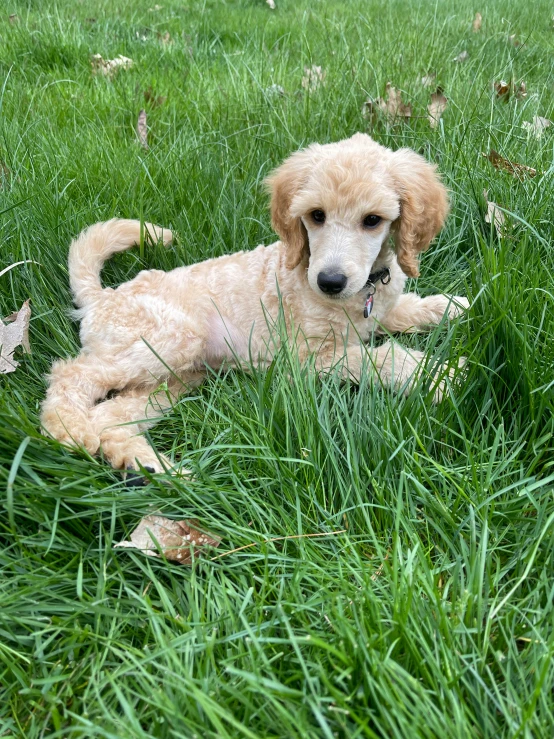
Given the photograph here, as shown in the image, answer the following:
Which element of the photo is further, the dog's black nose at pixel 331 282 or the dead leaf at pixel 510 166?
the dead leaf at pixel 510 166

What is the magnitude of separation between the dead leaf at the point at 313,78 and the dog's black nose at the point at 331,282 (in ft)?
7.85

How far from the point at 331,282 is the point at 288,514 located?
A: 3.31 feet

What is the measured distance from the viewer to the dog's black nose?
2297 millimetres

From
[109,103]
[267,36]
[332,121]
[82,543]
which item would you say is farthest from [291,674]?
[267,36]

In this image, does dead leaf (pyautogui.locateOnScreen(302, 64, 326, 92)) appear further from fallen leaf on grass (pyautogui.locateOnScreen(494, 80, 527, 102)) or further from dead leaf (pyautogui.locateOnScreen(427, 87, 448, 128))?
fallen leaf on grass (pyautogui.locateOnScreen(494, 80, 527, 102))

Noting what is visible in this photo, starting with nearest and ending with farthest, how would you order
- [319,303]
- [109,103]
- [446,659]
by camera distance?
[446,659] < [319,303] < [109,103]

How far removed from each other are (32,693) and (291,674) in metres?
0.61

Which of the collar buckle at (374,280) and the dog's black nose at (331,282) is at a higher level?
the dog's black nose at (331,282)

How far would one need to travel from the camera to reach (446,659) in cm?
119

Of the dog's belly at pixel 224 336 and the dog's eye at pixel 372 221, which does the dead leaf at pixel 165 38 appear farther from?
the dog's eye at pixel 372 221

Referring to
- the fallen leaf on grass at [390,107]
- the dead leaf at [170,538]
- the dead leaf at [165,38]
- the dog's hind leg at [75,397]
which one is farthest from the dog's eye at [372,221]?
the dead leaf at [165,38]

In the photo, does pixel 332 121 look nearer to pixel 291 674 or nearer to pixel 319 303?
pixel 319 303

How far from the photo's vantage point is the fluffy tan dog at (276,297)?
2336mm

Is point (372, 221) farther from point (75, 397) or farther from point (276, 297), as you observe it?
point (75, 397)
